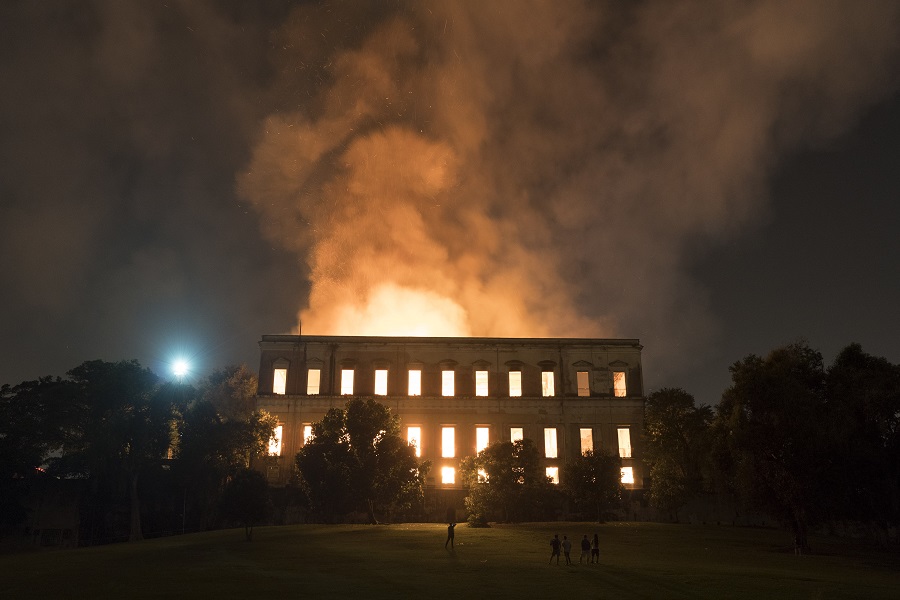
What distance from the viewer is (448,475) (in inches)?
2616

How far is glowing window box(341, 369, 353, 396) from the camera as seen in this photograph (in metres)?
69.2

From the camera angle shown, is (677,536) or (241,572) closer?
(241,572)

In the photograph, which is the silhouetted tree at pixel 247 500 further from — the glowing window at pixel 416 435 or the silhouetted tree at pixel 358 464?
the glowing window at pixel 416 435

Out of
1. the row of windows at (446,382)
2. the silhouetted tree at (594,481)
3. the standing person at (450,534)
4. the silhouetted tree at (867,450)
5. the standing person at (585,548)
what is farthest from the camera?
the row of windows at (446,382)

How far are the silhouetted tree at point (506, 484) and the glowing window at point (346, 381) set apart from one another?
693 inches

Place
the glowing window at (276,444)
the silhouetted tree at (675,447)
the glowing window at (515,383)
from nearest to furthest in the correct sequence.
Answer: the silhouetted tree at (675,447)
the glowing window at (276,444)
the glowing window at (515,383)

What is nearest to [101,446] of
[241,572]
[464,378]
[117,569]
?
[117,569]

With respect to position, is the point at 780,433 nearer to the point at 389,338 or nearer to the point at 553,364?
the point at 553,364

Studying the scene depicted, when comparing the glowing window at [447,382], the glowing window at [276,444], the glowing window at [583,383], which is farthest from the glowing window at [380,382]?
the glowing window at [583,383]

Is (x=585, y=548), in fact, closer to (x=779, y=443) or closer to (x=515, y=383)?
(x=779, y=443)

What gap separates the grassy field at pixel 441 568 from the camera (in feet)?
77.5

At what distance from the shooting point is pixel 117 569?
1151 inches

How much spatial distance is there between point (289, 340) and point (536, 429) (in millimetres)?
25347

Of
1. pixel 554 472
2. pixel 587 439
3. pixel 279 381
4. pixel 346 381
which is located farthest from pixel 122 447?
pixel 587 439
